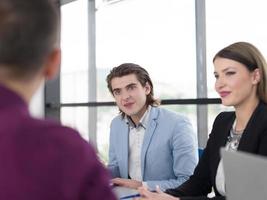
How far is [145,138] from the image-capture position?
2.41 metres

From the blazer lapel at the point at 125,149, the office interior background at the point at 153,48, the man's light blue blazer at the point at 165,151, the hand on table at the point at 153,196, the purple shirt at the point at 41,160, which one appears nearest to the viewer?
the purple shirt at the point at 41,160

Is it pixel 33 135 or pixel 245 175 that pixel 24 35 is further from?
pixel 245 175

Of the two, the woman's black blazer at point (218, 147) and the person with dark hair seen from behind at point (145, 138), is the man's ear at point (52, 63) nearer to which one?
the woman's black blazer at point (218, 147)

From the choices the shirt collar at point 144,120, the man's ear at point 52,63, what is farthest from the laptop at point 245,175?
the shirt collar at point 144,120

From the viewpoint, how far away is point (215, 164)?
77.5 inches

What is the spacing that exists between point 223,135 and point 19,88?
1522 mm

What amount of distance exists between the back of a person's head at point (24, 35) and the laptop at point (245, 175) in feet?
2.32

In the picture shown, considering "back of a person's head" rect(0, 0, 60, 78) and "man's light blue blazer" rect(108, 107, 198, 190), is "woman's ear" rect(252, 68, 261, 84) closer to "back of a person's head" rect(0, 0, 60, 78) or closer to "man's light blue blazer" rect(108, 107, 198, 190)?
"man's light blue blazer" rect(108, 107, 198, 190)

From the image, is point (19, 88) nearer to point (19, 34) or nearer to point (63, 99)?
point (19, 34)

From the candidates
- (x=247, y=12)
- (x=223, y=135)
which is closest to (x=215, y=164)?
(x=223, y=135)

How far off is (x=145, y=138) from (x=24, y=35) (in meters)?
1.84

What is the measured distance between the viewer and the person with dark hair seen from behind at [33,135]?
1.91 feet

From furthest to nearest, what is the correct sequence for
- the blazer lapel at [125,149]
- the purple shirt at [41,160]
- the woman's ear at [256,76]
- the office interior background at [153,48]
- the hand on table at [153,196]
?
the office interior background at [153,48]
the blazer lapel at [125,149]
the woman's ear at [256,76]
the hand on table at [153,196]
the purple shirt at [41,160]

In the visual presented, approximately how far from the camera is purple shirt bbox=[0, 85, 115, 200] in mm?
582
